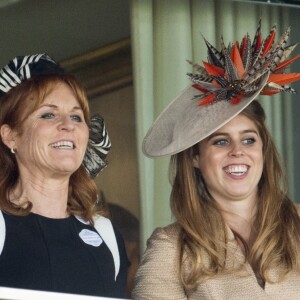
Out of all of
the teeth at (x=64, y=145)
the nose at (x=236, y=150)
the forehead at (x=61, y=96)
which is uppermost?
the forehead at (x=61, y=96)

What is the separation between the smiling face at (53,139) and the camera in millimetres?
4406

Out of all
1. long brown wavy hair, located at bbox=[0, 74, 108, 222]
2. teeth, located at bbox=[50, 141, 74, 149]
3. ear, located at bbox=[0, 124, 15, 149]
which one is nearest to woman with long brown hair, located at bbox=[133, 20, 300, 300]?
long brown wavy hair, located at bbox=[0, 74, 108, 222]

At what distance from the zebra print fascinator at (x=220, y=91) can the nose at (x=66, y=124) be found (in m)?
0.35

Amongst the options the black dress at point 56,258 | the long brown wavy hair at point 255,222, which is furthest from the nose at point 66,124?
the long brown wavy hair at point 255,222

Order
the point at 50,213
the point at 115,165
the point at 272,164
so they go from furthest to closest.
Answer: the point at 115,165 < the point at 272,164 < the point at 50,213

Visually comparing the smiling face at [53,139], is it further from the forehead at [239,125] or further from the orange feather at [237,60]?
the orange feather at [237,60]

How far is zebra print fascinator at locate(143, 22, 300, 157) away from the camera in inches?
182

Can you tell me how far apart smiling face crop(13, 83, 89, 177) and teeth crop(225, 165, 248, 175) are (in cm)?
49

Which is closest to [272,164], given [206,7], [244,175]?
[244,175]

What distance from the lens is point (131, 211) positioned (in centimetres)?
547

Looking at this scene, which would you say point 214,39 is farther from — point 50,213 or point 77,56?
point 50,213

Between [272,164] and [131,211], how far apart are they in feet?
3.21

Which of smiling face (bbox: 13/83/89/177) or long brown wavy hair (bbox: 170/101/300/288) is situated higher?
smiling face (bbox: 13/83/89/177)

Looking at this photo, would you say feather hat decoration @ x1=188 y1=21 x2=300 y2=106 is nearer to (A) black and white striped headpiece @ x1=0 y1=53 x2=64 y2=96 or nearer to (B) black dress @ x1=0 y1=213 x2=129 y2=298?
(A) black and white striped headpiece @ x1=0 y1=53 x2=64 y2=96
